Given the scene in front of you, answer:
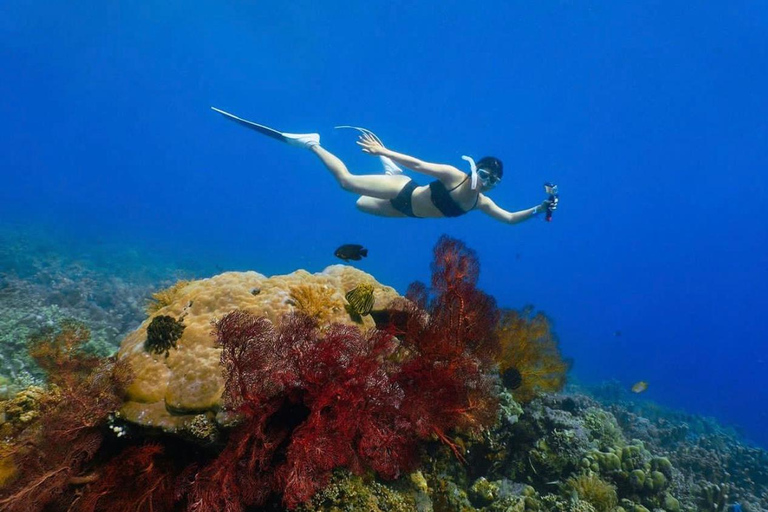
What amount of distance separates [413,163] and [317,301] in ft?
11.7

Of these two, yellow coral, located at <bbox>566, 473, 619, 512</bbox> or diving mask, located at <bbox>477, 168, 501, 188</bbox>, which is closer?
yellow coral, located at <bbox>566, 473, 619, 512</bbox>

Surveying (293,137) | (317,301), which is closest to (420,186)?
(293,137)

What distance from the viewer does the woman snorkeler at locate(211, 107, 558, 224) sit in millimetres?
6953

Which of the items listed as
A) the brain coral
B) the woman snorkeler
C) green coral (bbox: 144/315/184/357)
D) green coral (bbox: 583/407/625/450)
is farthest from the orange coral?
green coral (bbox: 144/315/184/357)

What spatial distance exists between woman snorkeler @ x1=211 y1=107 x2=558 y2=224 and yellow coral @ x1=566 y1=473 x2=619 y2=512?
5002 mm

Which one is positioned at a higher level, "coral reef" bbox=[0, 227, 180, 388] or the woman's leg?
the woman's leg

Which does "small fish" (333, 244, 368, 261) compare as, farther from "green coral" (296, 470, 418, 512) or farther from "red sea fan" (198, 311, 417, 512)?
"green coral" (296, 470, 418, 512)

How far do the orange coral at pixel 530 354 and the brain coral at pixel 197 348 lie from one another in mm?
2734

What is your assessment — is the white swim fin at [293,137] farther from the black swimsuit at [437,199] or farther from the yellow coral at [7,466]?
the yellow coral at [7,466]

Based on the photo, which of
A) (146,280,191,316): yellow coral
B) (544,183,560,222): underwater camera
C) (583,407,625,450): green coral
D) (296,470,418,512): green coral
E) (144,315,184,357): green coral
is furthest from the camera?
(583,407,625,450): green coral

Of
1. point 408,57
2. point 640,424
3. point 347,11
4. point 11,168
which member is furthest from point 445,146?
point 11,168

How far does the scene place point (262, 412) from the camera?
3521 mm

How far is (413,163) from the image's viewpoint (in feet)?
22.9

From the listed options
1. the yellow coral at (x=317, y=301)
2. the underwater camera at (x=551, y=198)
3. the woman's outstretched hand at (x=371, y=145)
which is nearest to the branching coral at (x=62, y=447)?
the yellow coral at (x=317, y=301)
